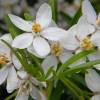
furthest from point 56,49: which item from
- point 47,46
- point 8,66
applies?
point 8,66

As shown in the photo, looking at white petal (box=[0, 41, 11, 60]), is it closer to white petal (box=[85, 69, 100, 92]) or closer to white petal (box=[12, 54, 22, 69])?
white petal (box=[12, 54, 22, 69])

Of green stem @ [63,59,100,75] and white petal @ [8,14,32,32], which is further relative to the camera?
white petal @ [8,14,32,32]

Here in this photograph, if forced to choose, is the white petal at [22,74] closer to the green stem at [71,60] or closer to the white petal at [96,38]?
the green stem at [71,60]

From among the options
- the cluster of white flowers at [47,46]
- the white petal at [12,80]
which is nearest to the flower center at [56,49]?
the cluster of white flowers at [47,46]

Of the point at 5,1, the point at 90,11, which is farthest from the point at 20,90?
the point at 5,1

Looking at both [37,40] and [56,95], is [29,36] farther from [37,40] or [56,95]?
[56,95]

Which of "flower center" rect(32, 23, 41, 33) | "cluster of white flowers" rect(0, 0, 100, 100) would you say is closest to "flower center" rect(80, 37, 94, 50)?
"cluster of white flowers" rect(0, 0, 100, 100)
